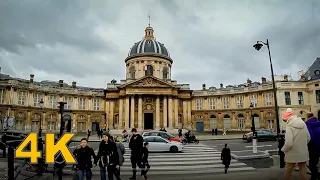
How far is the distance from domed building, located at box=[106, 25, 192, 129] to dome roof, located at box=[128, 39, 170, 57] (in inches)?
55.4

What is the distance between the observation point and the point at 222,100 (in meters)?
52.7

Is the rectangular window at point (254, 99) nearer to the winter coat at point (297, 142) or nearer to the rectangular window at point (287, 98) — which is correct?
the rectangular window at point (287, 98)

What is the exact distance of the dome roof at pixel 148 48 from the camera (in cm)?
5609

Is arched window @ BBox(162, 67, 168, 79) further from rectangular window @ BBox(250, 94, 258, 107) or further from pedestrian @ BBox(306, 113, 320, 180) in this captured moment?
pedestrian @ BBox(306, 113, 320, 180)

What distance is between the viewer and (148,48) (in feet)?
185

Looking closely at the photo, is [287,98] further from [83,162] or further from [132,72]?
[83,162]

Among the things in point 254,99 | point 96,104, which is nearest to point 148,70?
point 96,104

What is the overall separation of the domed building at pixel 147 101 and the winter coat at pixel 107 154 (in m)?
38.5

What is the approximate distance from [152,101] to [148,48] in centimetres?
1463

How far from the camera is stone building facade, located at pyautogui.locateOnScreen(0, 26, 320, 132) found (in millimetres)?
43594

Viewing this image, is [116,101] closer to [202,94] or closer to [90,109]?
[90,109]

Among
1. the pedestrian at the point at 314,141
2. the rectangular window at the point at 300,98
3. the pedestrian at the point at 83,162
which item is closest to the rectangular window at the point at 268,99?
the rectangular window at the point at 300,98

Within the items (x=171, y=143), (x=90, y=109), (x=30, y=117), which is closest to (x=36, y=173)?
(x=171, y=143)

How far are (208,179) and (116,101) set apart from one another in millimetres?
44615
